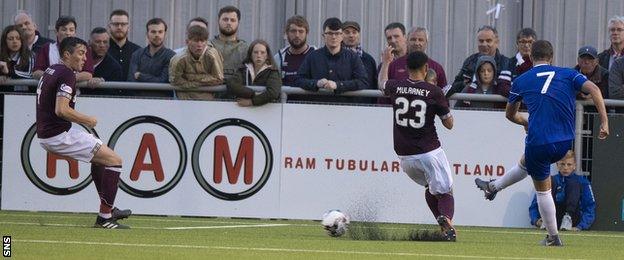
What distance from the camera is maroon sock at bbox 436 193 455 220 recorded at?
14942mm

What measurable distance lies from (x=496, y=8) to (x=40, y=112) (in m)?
8.23

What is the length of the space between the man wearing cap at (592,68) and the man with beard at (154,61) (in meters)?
4.72

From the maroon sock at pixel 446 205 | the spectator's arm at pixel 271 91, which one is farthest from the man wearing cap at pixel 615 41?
the maroon sock at pixel 446 205

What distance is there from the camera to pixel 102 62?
18672mm

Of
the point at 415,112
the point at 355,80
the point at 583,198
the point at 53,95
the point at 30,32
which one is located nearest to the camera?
the point at 415,112

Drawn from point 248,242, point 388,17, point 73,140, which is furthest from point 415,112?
point 388,17

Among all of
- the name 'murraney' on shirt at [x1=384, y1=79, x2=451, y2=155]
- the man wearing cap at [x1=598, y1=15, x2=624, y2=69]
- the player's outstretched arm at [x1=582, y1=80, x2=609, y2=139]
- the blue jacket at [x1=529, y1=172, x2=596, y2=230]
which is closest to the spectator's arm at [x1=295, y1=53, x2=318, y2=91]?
the name 'murraney' on shirt at [x1=384, y1=79, x2=451, y2=155]

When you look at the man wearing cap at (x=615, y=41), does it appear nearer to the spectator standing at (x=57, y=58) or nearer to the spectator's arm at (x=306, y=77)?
the spectator's arm at (x=306, y=77)

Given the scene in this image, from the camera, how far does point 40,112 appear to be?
15.7m

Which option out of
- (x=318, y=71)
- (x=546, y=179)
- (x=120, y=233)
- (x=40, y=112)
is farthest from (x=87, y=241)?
(x=318, y=71)

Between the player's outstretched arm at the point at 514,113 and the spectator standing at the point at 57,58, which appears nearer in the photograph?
the player's outstretched arm at the point at 514,113

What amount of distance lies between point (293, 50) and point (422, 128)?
370 cm

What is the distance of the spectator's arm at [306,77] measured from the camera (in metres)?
17.8

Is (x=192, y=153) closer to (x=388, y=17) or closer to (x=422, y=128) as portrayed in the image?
(x=422, y=128)
